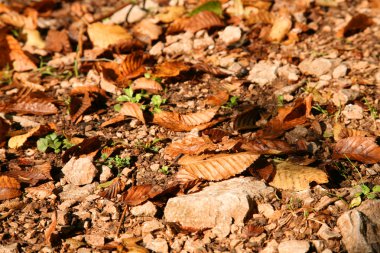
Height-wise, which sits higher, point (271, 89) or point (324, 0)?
point (324, 0)

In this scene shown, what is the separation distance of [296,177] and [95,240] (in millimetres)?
956

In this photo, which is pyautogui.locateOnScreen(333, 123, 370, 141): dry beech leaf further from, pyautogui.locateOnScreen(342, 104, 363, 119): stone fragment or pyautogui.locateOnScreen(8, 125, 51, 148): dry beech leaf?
pyautogui.locateOnScreen(8, 125, 51, 148): dry beech leaf

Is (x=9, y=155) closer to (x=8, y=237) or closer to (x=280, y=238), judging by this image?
(x=8, y=237)

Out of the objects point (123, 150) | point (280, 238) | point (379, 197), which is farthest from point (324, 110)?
point (123, 150)

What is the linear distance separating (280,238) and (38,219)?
109 cm

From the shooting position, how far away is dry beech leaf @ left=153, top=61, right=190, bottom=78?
295cm

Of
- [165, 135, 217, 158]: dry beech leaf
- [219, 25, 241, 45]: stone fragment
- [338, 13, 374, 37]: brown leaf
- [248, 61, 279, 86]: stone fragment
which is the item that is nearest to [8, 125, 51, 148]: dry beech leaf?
[165, 135, 217, 158]: dry beech leaf

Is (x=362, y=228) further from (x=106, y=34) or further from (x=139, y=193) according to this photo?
(x=106, y=34)

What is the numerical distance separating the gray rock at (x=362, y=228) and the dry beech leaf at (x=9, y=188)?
151 centimetres

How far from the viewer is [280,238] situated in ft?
6.56

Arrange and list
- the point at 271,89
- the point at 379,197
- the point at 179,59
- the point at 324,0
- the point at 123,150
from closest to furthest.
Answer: the point at 379,197, the point at 123,150, the point at 271,89, the point at 179,59, the point at 324,0

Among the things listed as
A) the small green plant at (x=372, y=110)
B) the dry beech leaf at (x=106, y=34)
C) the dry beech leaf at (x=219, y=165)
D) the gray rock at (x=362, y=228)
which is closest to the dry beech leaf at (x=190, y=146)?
the dry beech leaf at (x=219, y=165)

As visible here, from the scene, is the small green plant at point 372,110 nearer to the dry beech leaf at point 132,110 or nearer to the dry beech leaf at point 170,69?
the dry beech leaf at point 170,69

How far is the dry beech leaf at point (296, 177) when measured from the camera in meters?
2.16
